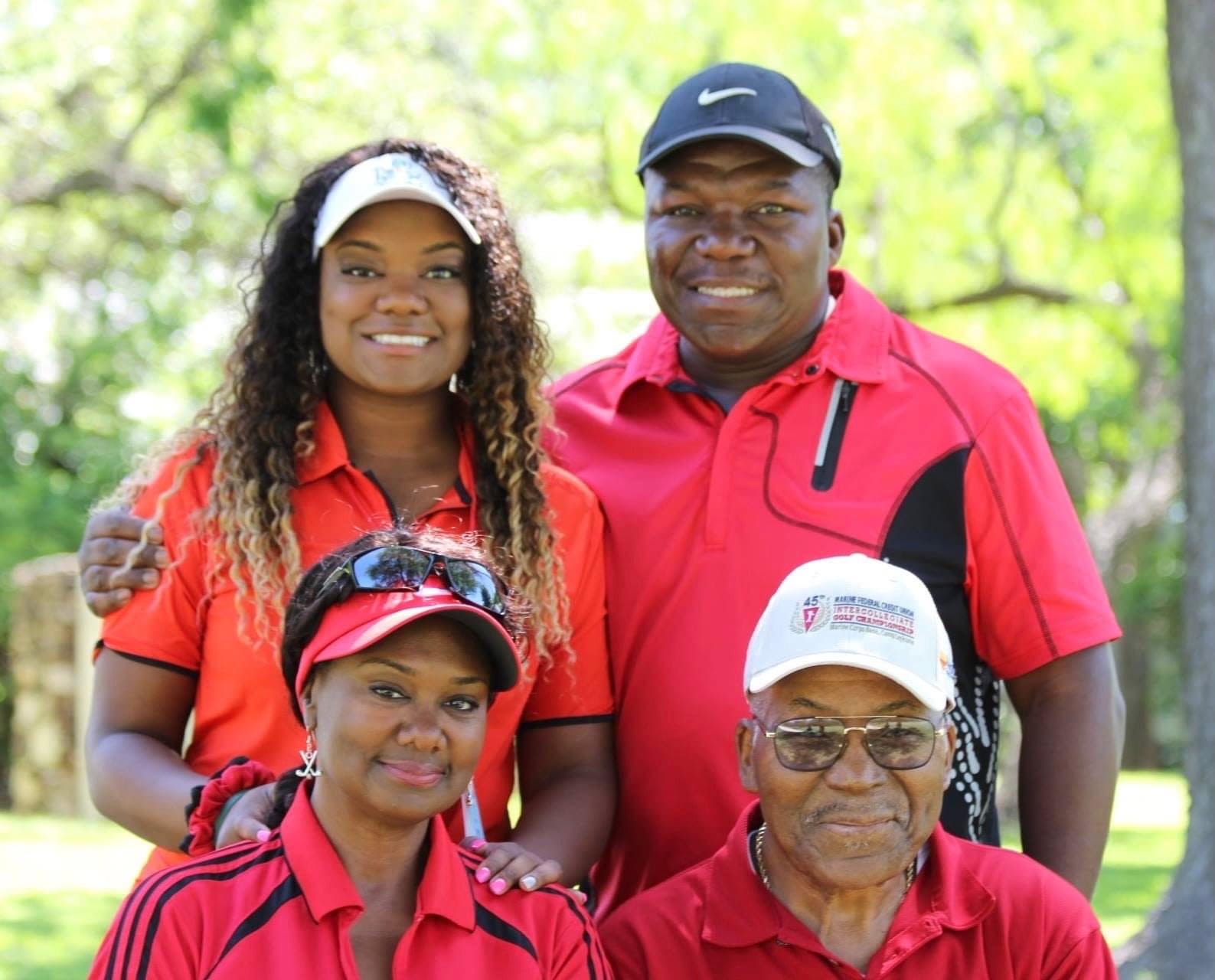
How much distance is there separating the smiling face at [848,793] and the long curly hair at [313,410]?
678 mm

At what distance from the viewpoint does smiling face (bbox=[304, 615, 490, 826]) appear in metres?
3.15

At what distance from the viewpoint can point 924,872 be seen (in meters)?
3.37

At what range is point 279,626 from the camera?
361cm

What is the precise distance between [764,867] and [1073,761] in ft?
2.89

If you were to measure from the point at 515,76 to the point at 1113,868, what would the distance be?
759 centimetres

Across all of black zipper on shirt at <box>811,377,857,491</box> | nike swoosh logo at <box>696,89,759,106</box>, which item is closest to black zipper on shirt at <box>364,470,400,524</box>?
black zipper on shirt at <box>811,377,857,491</box>

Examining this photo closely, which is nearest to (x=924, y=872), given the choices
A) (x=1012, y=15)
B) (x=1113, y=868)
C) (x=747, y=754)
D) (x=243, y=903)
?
(x=747, y=754)

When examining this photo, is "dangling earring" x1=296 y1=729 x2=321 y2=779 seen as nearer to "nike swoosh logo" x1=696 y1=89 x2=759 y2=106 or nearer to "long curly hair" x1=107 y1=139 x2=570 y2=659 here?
"long curly hair" x1=107 y1=139 x2=570 y2=659

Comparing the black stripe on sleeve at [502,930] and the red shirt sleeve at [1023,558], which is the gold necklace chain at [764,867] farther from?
the red shirt sleeve at [1023,558]

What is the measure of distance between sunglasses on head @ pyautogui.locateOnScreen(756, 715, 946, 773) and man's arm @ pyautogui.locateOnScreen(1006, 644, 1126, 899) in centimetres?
75

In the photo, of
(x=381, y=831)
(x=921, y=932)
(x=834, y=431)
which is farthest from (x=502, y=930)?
(x=834, y=431)

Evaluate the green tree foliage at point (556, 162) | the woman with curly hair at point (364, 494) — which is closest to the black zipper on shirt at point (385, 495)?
the woman with curly hair at point (364, 494)

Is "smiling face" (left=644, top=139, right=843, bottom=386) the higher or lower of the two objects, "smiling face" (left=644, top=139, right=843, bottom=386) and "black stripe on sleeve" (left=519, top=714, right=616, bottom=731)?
the higher

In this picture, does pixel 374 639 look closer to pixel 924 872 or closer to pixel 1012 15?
Answer: pixel 924 872
